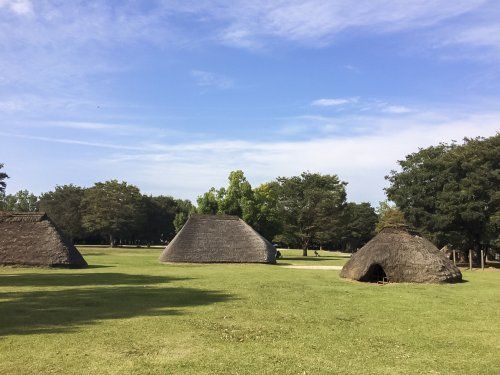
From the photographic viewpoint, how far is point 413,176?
4250cm

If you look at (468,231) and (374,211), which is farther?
(374,211)

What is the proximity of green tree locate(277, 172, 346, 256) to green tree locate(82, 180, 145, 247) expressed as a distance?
2756 centimetres

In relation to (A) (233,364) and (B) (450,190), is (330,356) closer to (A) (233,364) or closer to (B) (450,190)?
(A) (233,364)

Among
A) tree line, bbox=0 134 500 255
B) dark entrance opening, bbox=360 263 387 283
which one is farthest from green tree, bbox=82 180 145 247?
dark entrance opening, bbox=360 263 387 283

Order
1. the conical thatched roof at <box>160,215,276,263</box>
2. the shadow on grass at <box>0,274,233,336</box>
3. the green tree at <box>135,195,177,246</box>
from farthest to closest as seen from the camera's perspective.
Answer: the green tree at <box>135,195,177,246</box> < the conical thatched roof at <box>160,215,276,263</box> < the shadow on grass at <box>0,274,233,336</box>

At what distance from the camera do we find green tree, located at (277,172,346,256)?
5141cm

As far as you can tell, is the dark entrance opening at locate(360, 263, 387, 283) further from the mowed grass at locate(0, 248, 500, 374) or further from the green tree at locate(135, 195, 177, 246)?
the green tree at locate(135, 195, 177, 246)

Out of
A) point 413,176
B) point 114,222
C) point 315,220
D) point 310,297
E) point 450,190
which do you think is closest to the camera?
point 310,297

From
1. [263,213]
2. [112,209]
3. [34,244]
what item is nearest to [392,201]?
[263,213]

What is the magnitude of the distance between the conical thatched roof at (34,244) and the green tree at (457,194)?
30002 mm

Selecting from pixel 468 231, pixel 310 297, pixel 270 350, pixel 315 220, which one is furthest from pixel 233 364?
pixel 315 220

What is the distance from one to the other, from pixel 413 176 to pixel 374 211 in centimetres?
4533

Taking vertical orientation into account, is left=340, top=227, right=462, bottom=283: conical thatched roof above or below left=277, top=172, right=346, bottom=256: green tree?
below

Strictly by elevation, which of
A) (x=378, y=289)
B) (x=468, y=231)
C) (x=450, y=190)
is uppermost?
(x=450, y=190)
